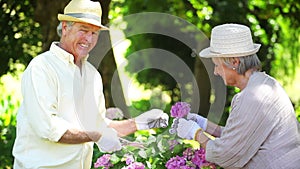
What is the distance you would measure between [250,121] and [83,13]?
1.06 meters

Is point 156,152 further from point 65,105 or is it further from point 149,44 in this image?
point 149,44

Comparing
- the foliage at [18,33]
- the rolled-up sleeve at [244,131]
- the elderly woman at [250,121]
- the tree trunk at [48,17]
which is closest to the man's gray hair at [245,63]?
the elderly woman at [250,121]

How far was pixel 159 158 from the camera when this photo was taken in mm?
4098

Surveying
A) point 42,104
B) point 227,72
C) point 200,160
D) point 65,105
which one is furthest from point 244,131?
point 42,104

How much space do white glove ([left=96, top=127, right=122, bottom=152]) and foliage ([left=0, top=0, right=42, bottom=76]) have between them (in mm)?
2797

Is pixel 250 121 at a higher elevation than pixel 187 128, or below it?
higher

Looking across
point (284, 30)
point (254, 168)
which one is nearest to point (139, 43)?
point (284, 30)

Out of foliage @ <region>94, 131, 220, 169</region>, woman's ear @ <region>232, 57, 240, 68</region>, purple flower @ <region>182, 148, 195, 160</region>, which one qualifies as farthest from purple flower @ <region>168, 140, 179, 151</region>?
woman's ear @ <region>232, 57, 240, 68</region>

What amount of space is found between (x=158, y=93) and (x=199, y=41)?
1.36 meters

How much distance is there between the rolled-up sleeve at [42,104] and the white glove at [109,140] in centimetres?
31

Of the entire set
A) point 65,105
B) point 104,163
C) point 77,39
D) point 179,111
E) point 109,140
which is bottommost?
point 104,163

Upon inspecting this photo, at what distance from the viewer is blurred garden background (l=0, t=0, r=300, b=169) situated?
6.43 meters

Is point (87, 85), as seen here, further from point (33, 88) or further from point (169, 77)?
point (169, 77)

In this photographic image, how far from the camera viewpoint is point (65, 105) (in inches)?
140
